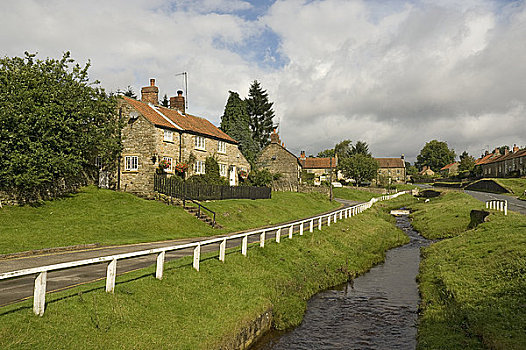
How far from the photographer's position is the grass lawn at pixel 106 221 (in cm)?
1998

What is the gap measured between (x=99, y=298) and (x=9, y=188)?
20197 millimetres

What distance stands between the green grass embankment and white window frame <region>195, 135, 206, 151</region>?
1049 inches

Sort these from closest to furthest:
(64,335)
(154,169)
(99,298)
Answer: (64,335), (99,298), (154,169)

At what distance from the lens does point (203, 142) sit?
44.4 metres

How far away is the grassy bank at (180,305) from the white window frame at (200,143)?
25662 mm

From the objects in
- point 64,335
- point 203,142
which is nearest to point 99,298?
point 64,335

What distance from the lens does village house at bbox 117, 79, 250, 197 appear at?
1459 inches

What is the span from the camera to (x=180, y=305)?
10562 millimetres

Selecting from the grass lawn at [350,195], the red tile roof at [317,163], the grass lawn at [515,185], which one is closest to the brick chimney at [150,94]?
the grass lawn at [350,195]

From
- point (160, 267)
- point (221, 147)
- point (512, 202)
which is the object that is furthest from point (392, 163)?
point (160, 267)

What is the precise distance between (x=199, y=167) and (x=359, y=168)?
6532 centimetres

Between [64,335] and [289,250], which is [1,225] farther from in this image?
[64,335]

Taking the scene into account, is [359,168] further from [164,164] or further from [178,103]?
[164,164]

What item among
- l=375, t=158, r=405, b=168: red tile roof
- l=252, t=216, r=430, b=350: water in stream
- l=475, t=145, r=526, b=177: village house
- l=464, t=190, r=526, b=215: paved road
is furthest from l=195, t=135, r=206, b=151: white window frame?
l=375, t=158, r=405, b=168: red tile roof
